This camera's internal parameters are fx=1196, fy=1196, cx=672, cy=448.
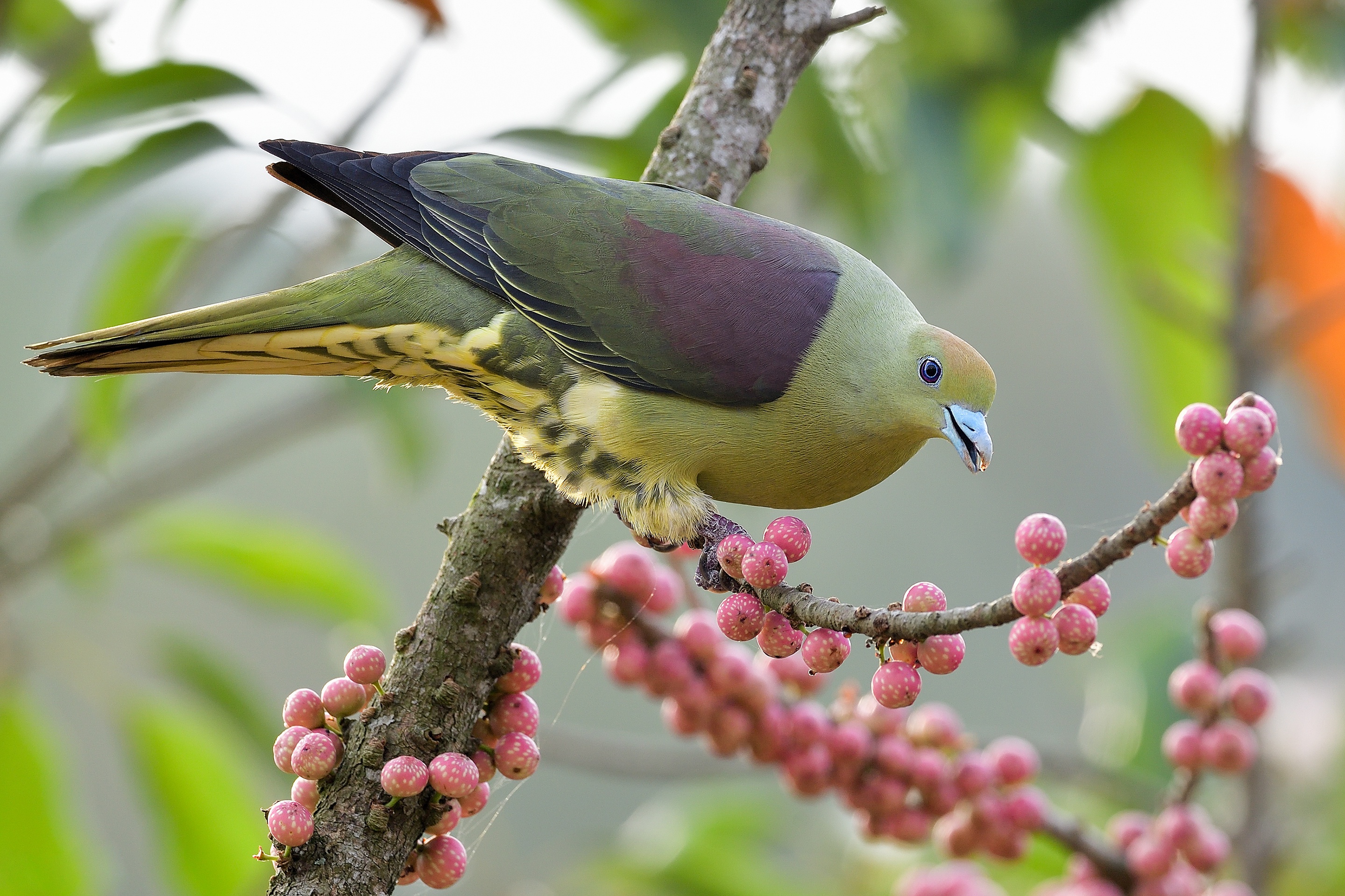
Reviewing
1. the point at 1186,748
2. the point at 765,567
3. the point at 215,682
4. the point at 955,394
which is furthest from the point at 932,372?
the point at 215,682

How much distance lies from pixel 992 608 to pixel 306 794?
842 millimetres

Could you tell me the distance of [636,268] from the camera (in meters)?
1.79

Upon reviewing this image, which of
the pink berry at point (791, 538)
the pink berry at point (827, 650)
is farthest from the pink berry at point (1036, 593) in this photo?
the pink berry at point (791, 538)

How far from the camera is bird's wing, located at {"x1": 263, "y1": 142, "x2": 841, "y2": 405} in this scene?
1712mm

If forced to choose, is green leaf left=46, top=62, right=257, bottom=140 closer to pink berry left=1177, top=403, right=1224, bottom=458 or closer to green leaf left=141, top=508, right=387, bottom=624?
green leaf left=141, top=508, right=387, bottom=624

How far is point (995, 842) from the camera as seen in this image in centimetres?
192

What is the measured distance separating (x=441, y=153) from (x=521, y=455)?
646 millimetres

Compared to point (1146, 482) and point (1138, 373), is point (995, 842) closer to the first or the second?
point (1138, 373)

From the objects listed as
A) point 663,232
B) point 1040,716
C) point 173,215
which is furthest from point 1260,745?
point 1040,716

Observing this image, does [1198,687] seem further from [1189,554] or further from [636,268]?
[636,268]

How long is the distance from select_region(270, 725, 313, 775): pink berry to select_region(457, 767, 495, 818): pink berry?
8.1 inches

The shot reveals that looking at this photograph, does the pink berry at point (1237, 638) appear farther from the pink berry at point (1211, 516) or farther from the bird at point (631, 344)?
the pink berry at point (1211, 516)

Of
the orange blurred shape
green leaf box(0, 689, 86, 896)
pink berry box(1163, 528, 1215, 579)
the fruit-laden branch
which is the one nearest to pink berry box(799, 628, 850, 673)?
the fruit-laden branch

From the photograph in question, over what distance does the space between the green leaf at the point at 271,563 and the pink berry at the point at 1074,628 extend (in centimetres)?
227
